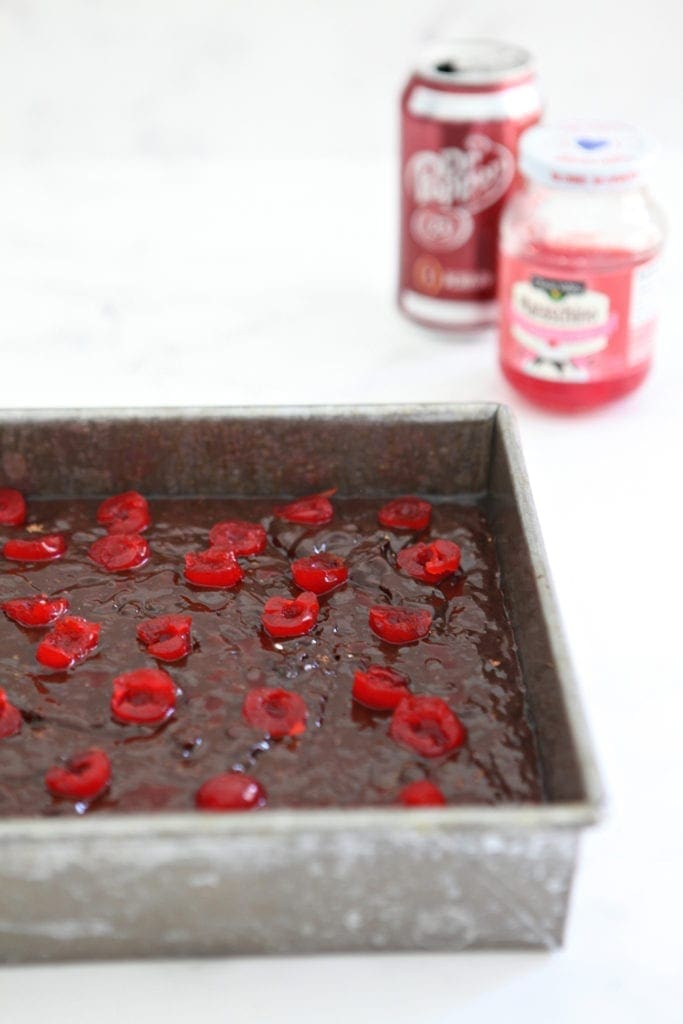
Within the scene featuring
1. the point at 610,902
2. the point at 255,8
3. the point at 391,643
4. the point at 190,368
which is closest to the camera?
the point at 610,902

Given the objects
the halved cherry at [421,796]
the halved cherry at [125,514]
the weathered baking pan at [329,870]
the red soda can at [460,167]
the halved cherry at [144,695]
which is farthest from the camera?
the red soda can at [460,167]

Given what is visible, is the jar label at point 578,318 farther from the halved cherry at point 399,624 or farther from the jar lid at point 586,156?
the halved cherry at point 399,624

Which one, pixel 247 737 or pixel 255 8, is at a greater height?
pixel 255 8

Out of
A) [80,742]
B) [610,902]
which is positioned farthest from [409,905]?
[80,742]

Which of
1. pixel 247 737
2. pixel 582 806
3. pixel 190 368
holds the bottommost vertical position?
pixel 190 368

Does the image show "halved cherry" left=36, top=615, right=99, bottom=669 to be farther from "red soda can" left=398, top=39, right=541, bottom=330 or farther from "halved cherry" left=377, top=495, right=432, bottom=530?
"red soda can" left=398, top=39, right=541, bottom=330

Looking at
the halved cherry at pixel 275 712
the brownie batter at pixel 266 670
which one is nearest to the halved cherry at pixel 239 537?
the brownie batter at pixel 266 670

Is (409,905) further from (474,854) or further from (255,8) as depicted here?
(255,8)
